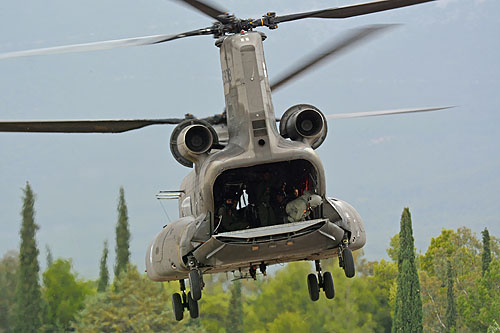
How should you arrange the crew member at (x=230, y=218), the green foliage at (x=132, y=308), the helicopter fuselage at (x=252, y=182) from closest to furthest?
the helicopter fuselage at (x=252, y=182) < the crew member at (x=230, y=218) < the green foliage at (x=132, y=308)

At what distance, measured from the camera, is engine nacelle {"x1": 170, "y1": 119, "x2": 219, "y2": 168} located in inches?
602

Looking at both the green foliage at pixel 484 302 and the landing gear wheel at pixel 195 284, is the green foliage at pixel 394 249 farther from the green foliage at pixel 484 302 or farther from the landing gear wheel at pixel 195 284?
the landing gear wheel at pixel 195 284

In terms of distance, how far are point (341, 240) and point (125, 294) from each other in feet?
114

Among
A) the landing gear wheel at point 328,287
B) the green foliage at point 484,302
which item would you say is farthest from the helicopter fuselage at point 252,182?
the green foliage at point 484,302

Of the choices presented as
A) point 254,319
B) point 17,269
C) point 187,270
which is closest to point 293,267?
point 254,319

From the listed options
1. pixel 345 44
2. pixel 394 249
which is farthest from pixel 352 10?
pixel 394 249

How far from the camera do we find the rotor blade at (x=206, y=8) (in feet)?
48.2

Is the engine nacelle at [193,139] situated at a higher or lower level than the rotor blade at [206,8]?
lower

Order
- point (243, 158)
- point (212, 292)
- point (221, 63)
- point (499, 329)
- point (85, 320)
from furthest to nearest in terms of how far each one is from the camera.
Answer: point (212, 292), point (85, 320), point (499, 329), point (221, 63), point (243, 158)

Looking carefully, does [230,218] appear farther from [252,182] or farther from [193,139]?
[193,139]

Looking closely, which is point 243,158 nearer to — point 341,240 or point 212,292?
point 341,240

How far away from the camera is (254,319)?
159ft

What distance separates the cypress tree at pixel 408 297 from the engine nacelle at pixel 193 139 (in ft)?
92.2

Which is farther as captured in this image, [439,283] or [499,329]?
[439,283]
